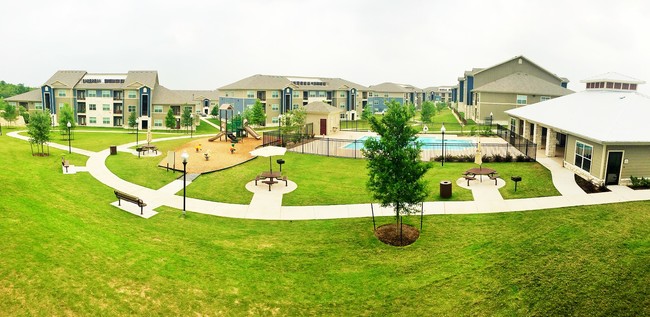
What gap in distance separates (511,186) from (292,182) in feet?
43.7

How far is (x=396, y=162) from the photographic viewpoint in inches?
712

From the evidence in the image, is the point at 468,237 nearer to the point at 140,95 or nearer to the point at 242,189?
the point at 242,189

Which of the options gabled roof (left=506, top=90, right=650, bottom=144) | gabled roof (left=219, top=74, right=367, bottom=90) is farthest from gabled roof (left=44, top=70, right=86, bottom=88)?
gabled roof (left=506, top=90, right=650, bottom=144)

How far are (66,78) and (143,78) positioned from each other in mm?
14864

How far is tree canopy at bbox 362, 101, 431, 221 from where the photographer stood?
17.7 meters

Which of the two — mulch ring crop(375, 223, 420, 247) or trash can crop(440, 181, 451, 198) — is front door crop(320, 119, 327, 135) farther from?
mulch ring crop(375, 223, 420, 247)

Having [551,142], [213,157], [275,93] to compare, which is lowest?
[213,157]

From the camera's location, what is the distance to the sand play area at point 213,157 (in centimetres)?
3234

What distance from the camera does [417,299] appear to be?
13.6 metres

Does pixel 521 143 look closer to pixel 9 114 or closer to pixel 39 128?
pixel 39 128

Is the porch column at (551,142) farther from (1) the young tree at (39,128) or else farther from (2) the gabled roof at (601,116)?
(1) the young tree at (39,128)

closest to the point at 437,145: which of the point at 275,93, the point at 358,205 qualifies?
the point at 358,205

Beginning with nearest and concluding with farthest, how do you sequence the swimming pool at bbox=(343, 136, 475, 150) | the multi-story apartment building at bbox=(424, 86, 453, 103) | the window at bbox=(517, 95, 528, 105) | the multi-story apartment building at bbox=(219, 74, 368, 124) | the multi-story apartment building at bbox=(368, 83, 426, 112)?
the swimming pool at bbox=(343, 136, 475, 150)
the window at bbox=(517, 95, 528, 105)
the multi-story apartment building at bbox=(219, 74, 368, 124)
the multi-story apartment building at bbox=(368, 83, 426, 112)
the multi-story apartment building at bbox=(424, 86, 453, 103)

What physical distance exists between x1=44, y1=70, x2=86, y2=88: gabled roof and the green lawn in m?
65.5
